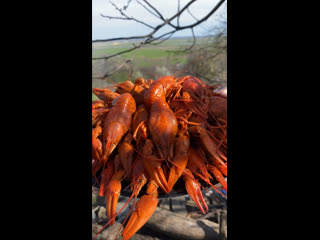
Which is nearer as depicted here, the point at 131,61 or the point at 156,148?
the point at 156,148

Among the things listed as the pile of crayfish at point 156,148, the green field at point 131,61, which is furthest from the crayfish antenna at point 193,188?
the green field at point 131,61

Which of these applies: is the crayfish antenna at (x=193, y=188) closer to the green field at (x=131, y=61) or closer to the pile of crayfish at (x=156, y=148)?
the pile of crayfish at (x=156, y=148)

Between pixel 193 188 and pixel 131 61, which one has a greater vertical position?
pixel 131 61

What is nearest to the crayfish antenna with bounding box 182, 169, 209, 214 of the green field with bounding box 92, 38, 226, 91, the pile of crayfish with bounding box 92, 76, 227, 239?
the pile of crayfish with bounding box 92, 76, 227, 239

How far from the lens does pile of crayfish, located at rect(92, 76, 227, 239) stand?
0.66 metres

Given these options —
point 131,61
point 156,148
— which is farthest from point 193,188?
point 131,61

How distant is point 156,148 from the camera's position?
74 cm

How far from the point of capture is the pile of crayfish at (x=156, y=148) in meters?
0.66

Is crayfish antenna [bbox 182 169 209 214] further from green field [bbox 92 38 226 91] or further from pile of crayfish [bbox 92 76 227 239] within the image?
green field [bbox 92 38 226 91]

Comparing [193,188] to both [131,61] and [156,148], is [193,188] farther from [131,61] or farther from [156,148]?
[131,61]

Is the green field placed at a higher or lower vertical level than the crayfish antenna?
higher
